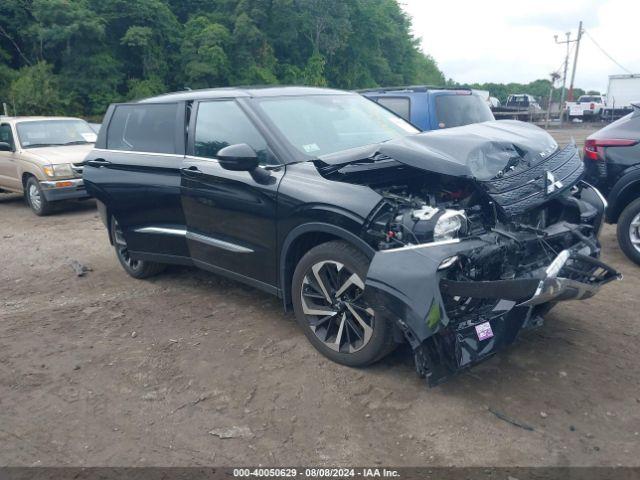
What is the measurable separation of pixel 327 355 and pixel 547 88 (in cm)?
8411

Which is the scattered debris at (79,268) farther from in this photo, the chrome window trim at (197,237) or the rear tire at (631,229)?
the rear tire at (631,229)

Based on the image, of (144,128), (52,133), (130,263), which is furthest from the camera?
(52,133)

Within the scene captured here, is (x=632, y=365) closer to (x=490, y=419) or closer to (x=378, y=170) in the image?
(x=490, y=419)

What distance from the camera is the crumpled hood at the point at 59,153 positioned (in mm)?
9430

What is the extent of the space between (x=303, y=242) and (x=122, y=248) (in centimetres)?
278

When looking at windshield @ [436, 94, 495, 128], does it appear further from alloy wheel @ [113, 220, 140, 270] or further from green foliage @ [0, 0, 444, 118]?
green foliage @ [0, 0, 444, 118]

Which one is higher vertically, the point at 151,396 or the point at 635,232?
the point at 635,232

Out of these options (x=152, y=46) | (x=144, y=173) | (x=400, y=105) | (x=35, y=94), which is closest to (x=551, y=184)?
(x=144, y=173)

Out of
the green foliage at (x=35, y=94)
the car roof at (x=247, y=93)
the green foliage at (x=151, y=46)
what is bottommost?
the car roof at (x=247, y=93)

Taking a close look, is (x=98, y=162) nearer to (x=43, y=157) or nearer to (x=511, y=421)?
(x=511, y=421)

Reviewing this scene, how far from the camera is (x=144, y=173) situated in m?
5.01

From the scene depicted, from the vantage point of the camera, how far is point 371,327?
346 cm

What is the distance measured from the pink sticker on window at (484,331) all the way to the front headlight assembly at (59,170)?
8.23 m

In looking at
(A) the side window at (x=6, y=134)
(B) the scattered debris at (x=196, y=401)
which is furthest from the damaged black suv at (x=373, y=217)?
(A) the side window at (x=6, y=134)
